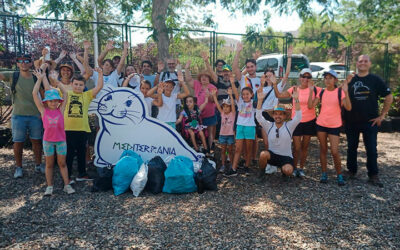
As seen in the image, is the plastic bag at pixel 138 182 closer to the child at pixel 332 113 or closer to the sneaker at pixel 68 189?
the sneaker at pixel 68 189

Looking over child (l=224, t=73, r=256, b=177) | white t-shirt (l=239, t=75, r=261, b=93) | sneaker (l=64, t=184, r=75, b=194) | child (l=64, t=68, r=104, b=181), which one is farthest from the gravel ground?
white t-shirt (l=239, t=75, r=261, b=93)

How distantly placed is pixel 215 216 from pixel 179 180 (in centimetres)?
90

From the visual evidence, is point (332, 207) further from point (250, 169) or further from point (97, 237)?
point (97, 237)

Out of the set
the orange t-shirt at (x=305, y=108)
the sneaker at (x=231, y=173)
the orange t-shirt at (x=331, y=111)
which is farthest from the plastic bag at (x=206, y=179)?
the orange t-shirt at (x=331, y=111)

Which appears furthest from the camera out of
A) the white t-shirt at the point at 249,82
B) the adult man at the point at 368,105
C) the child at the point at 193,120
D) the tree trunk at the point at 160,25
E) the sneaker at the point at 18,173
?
the tree trunk at the point at 160,25

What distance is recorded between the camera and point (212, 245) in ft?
9.96

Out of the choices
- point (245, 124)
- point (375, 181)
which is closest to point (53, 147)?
point (245, 124)

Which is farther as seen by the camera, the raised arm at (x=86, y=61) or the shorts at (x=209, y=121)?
the shorts at (x=209, y=121)

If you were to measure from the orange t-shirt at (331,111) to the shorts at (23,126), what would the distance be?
14.4 feet

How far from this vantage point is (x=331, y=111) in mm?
4715

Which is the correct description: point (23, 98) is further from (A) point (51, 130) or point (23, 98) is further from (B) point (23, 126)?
(A) point (51, 130)

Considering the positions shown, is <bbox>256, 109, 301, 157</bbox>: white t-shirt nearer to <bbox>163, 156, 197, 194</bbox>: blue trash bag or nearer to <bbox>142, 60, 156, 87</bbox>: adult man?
<bbox>163, 156, 197, 194</bbox>: blue trash bag

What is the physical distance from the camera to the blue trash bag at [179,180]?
14.4ft

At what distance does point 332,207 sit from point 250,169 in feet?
5.93
